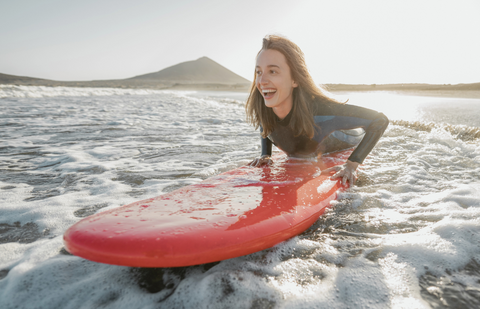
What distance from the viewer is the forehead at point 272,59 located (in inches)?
95.8

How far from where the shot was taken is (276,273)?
1.33 m

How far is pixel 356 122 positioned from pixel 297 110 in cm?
55

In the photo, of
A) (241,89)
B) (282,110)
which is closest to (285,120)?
(282,110)

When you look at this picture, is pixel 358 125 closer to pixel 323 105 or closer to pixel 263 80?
pixel 323 105

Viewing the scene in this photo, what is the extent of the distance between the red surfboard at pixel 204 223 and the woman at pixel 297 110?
57 cm

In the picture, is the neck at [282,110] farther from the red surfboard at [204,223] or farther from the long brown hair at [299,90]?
the red surfboard at [204,223]

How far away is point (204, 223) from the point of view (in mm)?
1414

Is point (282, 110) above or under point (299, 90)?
under

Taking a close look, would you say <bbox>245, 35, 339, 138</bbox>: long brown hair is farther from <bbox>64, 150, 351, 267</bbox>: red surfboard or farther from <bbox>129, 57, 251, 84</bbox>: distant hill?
<bbox>129, 57, 251, 84</bbox>: distant hill

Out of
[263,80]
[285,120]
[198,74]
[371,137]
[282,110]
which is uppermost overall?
[198,74]

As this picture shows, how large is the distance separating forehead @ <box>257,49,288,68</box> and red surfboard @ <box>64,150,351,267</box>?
1.03 metres

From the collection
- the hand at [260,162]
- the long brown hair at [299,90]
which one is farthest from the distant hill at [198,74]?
the long brown hair at [299,90]

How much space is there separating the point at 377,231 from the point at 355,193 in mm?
592

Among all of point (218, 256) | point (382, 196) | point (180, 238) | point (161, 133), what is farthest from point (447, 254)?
point (161, 133)
